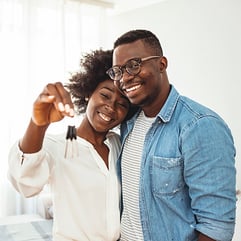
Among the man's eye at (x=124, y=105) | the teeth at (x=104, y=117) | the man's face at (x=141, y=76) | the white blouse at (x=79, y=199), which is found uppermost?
the man's face at (x=141, y=76)

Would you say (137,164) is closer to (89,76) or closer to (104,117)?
(104,117)

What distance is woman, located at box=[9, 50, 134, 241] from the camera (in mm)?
1045

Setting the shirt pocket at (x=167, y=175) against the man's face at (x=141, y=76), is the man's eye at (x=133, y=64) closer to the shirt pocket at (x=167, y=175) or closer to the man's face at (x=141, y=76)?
the man's face at (x=141, y=76)

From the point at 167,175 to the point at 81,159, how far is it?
318mm

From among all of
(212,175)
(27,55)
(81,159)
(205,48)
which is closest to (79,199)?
(81,159)

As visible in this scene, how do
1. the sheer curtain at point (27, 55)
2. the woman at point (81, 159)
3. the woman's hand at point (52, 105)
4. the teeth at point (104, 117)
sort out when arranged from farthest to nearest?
the sheer curtain at point (27, 55)
the teeth at point (104, 117)
the woman at point (81, 159)
the woman's hand at point (52, 105)

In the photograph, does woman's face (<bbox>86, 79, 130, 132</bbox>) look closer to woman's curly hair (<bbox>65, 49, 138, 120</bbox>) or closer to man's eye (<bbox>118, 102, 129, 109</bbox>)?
man's eye (<bbox>118, 102, 129, 109</bbox>)

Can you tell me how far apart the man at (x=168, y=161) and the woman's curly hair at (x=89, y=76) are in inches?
7.6

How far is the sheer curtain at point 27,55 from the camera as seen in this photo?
2951 millimetres

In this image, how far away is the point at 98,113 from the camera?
1331mm

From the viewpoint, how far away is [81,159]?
4.12 feet

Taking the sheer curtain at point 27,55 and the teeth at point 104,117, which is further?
the sheer curtain at point 27,55

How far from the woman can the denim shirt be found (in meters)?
0.15

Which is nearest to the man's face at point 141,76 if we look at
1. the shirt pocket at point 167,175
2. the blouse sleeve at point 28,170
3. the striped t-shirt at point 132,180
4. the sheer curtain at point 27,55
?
the striped t-shirt at point 132,180
